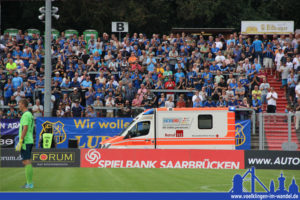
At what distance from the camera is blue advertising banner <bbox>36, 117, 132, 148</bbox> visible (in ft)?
80.5

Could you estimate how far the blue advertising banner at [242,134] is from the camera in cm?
2388

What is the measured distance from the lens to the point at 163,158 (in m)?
21.4

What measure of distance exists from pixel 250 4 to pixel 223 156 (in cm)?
2772

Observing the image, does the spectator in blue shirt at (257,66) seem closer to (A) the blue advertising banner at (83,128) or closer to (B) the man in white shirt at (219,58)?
(B) the man in white shirt at (219,58)

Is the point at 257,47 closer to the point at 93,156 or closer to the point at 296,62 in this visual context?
the point at 296,62

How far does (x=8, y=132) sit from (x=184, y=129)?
7.54 meters

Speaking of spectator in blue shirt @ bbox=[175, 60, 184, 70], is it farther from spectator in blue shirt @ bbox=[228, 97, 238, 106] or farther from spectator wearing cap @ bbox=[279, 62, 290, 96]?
spectator wearing cap @ bbox=[279, 62, 290, 96]

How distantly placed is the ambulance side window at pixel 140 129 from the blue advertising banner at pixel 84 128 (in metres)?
1.22

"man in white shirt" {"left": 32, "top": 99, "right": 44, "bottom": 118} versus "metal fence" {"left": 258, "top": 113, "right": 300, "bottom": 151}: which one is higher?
"man in white shirt" {"left": 32, "top": 99, "right": 44, "bottom": 118}

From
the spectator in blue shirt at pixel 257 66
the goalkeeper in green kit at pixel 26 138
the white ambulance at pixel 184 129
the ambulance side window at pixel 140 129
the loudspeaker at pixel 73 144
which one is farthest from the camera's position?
the spectator in blue shirt at pixel 257 66

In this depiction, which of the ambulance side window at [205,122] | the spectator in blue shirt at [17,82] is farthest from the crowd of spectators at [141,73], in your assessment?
the ambulance side window at [205,122]

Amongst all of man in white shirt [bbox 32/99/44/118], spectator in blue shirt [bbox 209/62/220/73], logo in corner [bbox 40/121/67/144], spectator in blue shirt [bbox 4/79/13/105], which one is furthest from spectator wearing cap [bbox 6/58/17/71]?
spectator in blue shirt [bbox 209/62/220/73]

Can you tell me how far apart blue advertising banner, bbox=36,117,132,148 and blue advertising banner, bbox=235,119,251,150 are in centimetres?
460

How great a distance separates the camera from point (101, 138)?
24609mm
